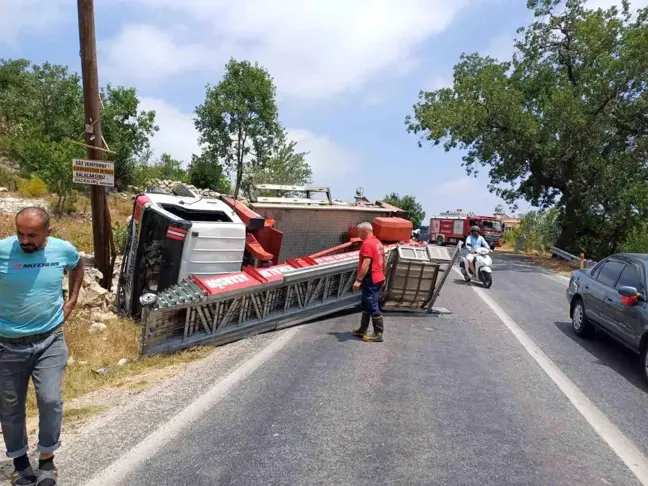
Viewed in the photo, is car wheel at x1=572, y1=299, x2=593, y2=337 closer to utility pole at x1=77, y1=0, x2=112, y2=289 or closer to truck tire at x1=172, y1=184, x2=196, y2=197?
truck tire at x1=172, y1=184, x2=196, y2=197

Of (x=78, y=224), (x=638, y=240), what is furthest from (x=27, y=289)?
(x=638, y=240)

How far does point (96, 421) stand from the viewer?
14.8ft

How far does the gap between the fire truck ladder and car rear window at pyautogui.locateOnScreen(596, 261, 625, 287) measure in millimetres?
2225

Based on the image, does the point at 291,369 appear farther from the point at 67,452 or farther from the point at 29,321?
the point at 29,321

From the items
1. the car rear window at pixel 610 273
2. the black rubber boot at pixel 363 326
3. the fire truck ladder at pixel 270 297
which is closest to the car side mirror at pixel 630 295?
the car rear window at pixel 610 273

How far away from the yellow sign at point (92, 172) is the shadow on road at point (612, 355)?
750 cm

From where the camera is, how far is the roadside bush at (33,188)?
830 inches

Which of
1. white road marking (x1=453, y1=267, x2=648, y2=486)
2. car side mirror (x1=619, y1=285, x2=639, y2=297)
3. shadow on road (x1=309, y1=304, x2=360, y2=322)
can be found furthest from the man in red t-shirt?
car side mirror (x1=619, y1=285, x2=639, y2=297)

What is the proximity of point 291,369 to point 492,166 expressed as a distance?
27.8 m

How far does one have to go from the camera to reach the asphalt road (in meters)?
3.71

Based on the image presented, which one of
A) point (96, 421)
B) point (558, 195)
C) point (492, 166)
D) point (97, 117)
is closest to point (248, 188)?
point (97, 117)

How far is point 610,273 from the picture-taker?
7.93 metres

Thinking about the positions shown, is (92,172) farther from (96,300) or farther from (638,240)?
(638,240)

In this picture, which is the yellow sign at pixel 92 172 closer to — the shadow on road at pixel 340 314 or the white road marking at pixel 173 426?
the shadow on road at pixel 340 314
